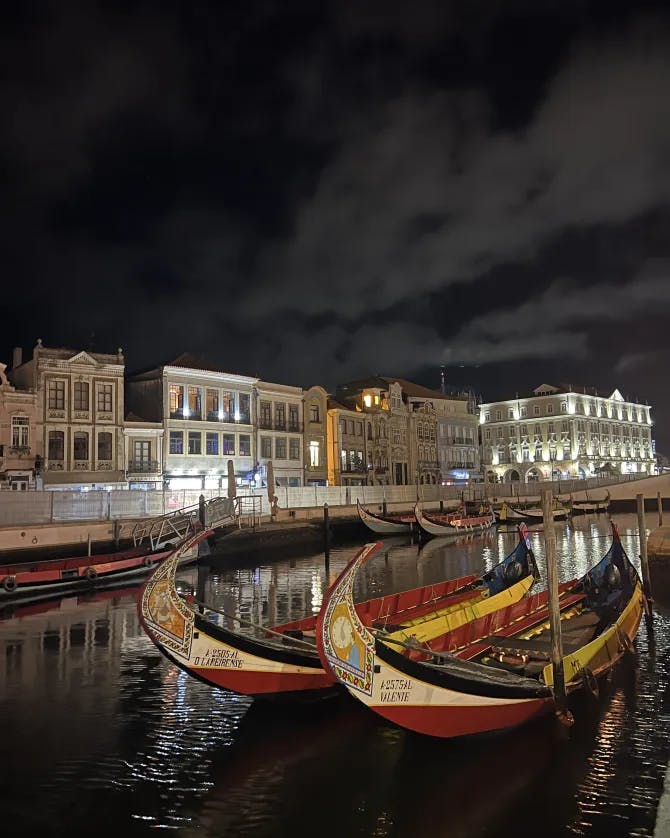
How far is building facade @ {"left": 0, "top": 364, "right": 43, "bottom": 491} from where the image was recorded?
35.3 metres

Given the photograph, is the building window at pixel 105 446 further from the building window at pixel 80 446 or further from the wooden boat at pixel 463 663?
the wooden boat at pixel 463 663

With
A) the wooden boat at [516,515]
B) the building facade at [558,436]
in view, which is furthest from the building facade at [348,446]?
the building facade at [558,436]

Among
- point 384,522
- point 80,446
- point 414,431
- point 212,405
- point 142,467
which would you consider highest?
point 212,405

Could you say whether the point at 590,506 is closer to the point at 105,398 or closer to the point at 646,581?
the point at 105,398

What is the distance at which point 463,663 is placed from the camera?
9711mm

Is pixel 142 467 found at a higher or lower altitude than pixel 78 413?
lower

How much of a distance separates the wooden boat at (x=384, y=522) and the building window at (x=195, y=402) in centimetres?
1229

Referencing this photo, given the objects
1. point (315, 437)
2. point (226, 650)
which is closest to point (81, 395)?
point (315, 437)

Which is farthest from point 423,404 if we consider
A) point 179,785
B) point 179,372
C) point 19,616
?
point 179,785

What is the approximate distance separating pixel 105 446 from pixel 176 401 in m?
5.91

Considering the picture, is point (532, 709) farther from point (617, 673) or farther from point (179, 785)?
point (179, 785)

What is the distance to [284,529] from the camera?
120ft

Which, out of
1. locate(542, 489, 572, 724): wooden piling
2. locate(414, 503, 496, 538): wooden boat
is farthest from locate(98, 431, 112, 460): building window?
locate(542, 489, 572, 724): wooden piling

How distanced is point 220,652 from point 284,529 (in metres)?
26.6
